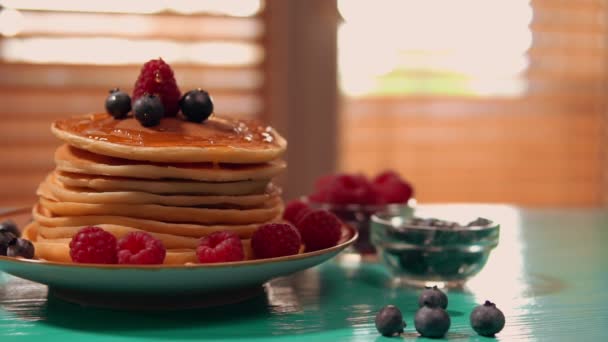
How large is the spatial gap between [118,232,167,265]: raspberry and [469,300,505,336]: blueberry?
0.39m

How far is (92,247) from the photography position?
105 centimetres

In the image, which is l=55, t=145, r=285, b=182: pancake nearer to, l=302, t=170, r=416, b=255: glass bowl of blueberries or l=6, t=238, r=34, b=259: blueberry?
l=6, t=238, r=34, b=259: blueberry

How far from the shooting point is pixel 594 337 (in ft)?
3.28

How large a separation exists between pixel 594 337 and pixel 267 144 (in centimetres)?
51

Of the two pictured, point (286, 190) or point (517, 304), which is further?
point (286, 190)

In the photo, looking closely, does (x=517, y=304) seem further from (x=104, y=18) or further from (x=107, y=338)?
(x=104, y=18)

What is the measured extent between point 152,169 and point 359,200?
582mm

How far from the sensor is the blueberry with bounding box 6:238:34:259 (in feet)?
3.78

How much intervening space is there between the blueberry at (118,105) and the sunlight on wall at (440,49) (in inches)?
98.0

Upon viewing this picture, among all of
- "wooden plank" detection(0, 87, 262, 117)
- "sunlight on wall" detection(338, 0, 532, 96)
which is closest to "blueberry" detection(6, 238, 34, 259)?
"wooden plank" detection(0, 87, 262, 117)

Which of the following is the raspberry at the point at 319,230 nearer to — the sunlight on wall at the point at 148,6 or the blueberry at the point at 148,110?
the blueberry at the point at 148,110

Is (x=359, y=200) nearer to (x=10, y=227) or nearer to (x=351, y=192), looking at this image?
(x=351, y=192)

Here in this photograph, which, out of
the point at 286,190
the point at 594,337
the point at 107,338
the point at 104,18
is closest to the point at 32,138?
the point at 104,18

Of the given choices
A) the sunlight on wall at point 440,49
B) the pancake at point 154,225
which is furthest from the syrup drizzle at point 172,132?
the sunlight on wall at point 440,49
